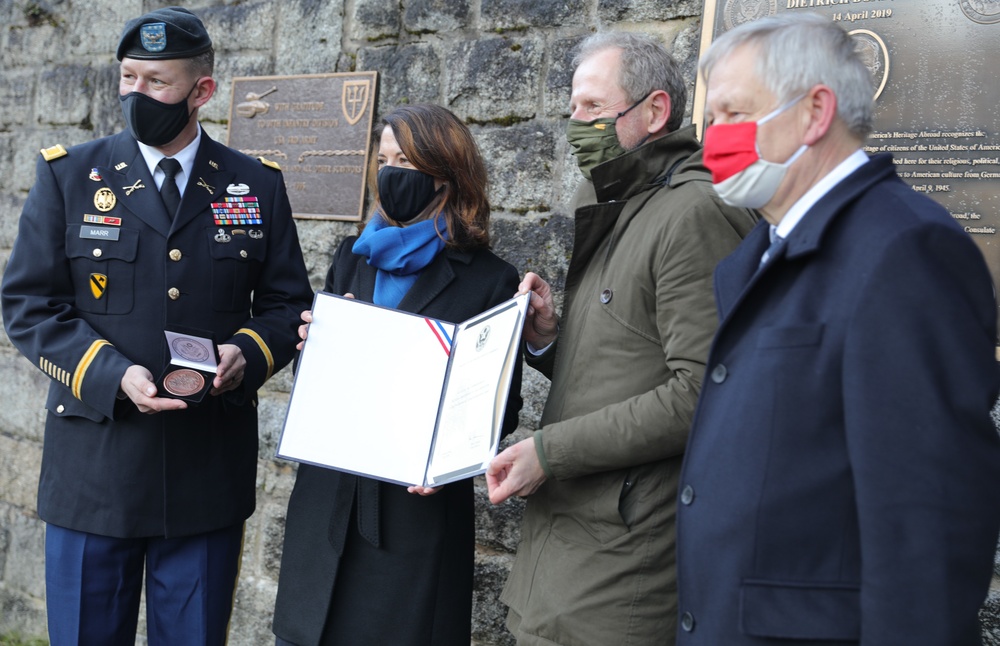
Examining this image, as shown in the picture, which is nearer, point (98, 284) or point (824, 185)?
point (824, 185)

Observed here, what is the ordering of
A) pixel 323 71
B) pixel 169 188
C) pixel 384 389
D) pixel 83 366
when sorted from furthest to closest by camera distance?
1. pixel 323 71
2. pixel 169 188
3. pixel 83 366
4. pixel 384 389

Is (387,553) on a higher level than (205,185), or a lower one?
lower

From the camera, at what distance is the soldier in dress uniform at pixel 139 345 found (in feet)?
8.18

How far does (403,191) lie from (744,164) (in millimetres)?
1095

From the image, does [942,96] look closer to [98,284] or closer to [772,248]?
[772,248]

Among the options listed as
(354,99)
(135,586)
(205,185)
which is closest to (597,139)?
(205,185)

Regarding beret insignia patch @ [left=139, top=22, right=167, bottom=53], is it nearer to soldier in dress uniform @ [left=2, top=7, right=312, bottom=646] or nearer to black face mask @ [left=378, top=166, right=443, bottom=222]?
soldier in dress uniform @ [left=2, top=7, right=312, bottom=646]

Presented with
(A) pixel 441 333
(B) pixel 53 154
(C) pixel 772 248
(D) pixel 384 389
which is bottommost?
(D) pixel 384 389

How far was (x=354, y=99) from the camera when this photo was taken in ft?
12.8

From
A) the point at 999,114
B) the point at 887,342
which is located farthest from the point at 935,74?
the point at 887,342

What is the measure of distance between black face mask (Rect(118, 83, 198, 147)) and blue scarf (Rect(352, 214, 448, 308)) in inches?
24.0

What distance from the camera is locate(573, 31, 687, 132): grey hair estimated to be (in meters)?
2.11

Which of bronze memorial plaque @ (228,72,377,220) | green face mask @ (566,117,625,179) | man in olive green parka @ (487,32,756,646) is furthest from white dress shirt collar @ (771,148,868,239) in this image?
bronze memorial plaque @ (228,72,377,220)

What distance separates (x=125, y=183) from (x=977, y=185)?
7.42 ft
